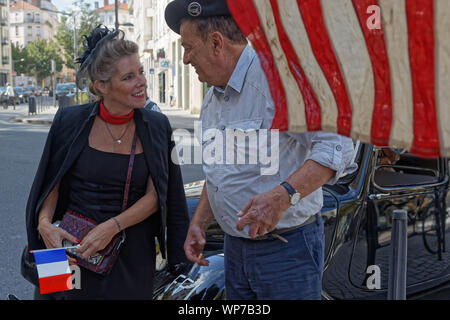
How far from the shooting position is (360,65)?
1.18 meters

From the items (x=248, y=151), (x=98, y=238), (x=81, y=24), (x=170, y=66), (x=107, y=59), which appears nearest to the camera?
(x=248, y=151)

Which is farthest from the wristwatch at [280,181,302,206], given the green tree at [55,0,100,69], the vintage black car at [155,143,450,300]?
the green tree at [55,0,100,69]

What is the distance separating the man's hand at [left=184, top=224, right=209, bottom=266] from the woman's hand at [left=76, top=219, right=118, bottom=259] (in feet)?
1.07

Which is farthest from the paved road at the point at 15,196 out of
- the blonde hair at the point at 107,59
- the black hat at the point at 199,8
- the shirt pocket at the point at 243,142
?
the black hat at the point at 199,8

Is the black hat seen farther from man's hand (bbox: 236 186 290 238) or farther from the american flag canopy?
man's hand (bbox: 236 186 290 238)

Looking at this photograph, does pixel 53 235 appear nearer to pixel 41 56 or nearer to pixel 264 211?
pixel 264 211

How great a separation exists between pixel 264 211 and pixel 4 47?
8401 centimetres

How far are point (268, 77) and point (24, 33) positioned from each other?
5256 inches

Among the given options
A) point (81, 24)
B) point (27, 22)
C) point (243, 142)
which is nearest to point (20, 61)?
point (27, 22)

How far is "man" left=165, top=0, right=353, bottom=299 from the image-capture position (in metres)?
1.91

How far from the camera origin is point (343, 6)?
1.19m

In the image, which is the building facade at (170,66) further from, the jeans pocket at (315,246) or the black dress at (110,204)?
the jeans pocket at (315,246)

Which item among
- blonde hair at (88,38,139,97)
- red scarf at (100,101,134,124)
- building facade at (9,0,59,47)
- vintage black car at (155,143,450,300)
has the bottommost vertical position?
vintage black car at (155,143,450,300)

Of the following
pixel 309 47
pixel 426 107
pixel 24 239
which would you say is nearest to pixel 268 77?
pixel 309 47
